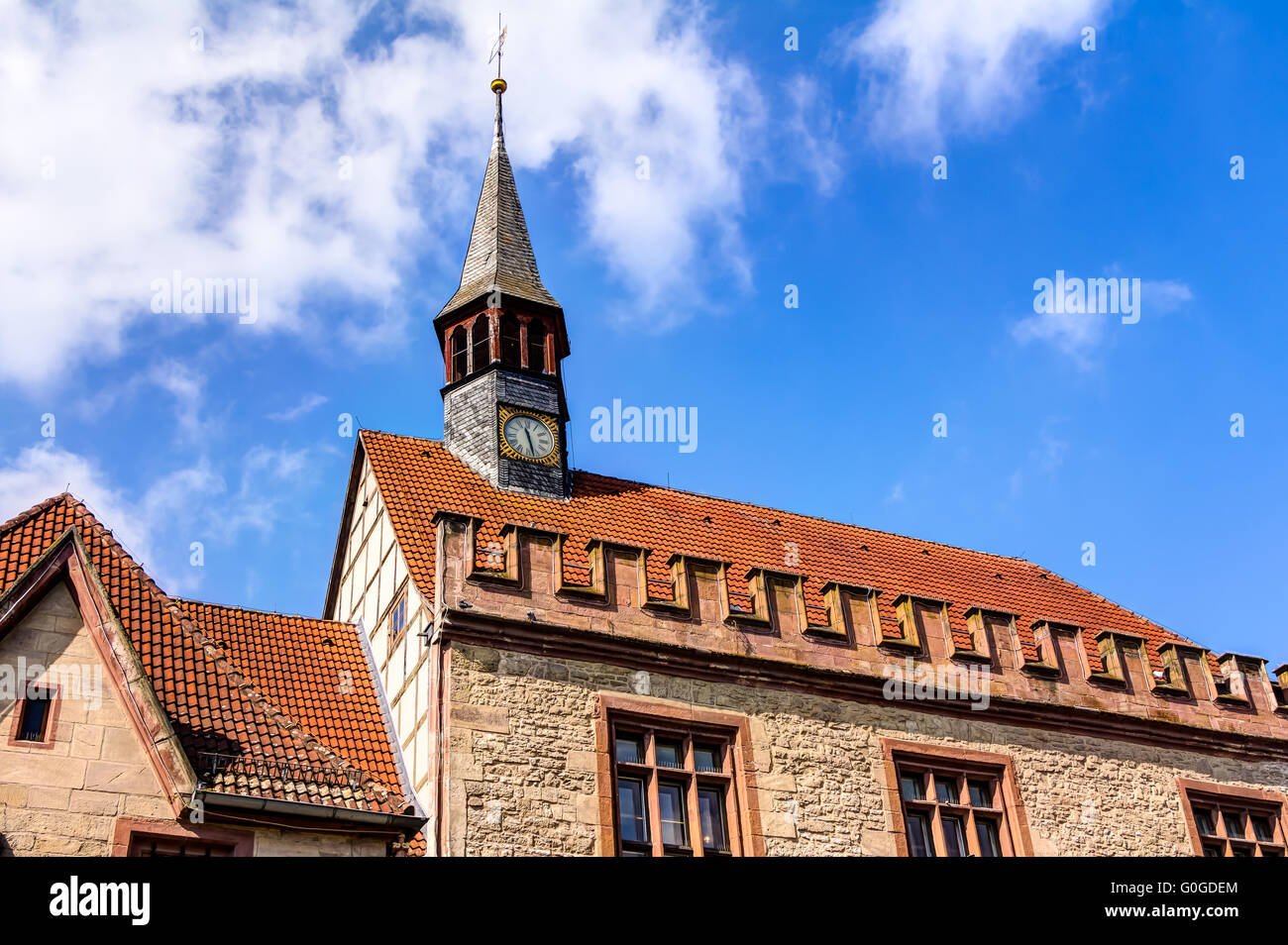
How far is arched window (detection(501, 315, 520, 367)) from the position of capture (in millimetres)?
19172

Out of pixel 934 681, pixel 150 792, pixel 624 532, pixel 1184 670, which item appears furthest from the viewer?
pixel 624 532

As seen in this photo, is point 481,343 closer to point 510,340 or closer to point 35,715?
point 510,340

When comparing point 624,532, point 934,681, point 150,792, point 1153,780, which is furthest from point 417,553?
point 1153,780

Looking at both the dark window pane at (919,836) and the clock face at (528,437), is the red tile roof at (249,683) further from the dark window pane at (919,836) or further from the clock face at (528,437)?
the dark window pane at (919,836)

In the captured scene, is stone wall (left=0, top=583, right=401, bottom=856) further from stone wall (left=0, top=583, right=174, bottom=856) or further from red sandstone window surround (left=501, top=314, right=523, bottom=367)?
red sandstone window surround (left=501, top=314, right=523, bottom=367)

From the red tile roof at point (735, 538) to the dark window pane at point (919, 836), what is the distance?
2.46m

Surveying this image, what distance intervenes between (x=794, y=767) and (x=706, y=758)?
808mm

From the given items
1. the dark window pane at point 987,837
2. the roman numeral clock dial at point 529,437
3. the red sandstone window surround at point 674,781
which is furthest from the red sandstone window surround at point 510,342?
the dark window pane at point 987,837

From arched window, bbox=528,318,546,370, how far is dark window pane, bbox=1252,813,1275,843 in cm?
1043

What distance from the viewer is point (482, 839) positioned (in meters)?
11.1

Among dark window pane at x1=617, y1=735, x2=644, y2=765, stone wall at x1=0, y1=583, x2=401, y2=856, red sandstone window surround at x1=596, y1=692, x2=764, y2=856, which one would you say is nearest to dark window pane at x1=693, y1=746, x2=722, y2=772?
red sandstone window surround at x1=596, y1=692, x2=764, y2=856

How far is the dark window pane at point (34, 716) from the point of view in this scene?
10.5 m
